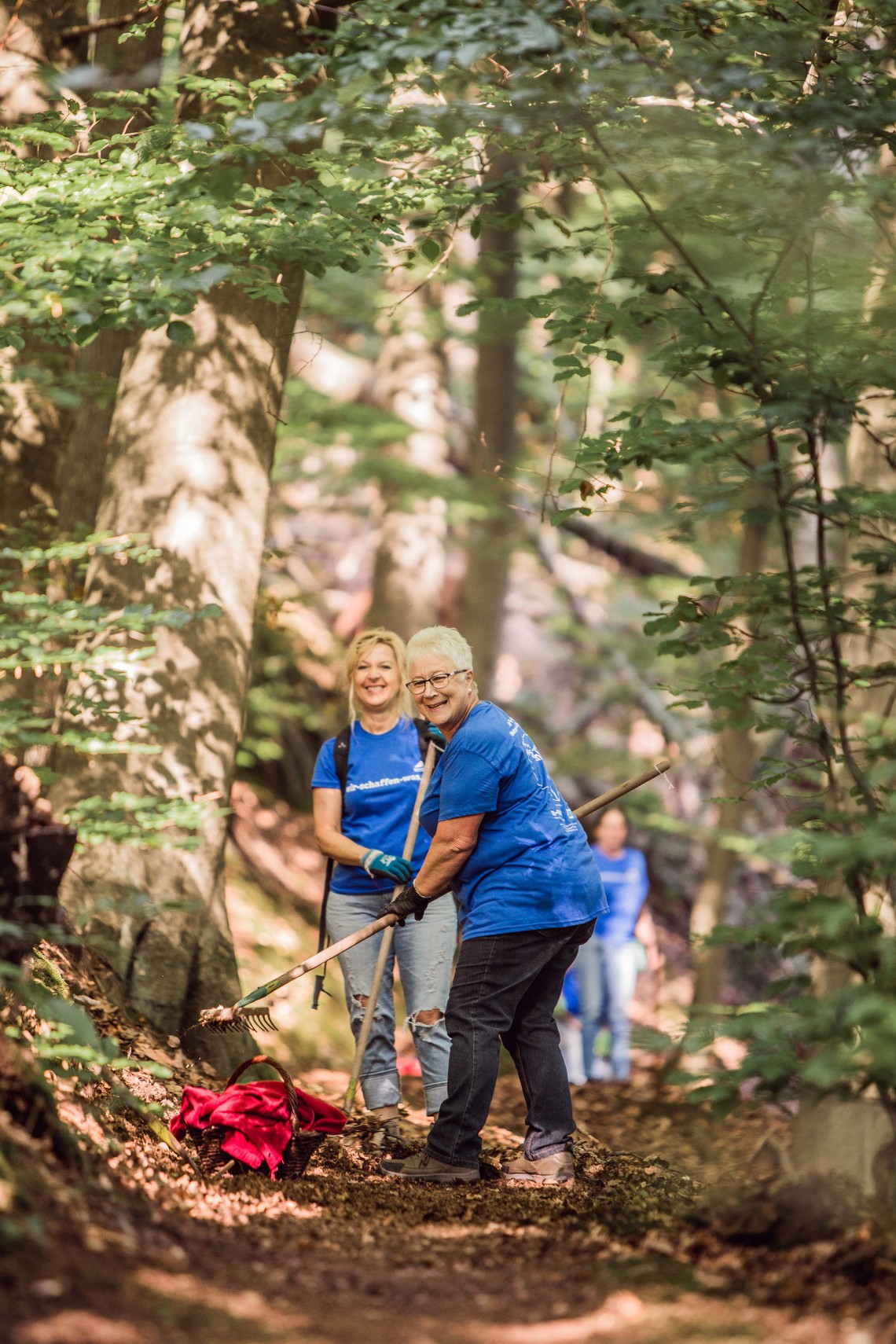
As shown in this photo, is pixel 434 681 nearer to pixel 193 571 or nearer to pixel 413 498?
pixel 193 571

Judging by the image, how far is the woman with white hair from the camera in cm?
428

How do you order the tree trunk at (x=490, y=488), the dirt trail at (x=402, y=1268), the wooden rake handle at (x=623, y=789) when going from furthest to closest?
the tree trunk at (x=490, y=488), the wooden rake handle at (x=623, y=789), the dirt trail at (x=402, y=1268)

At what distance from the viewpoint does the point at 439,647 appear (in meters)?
4.44

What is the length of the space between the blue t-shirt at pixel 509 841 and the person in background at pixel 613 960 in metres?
3.94

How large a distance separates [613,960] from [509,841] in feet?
14.2

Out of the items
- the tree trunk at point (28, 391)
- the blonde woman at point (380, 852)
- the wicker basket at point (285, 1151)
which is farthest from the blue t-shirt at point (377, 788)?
the tree trunk at point (28, 391)

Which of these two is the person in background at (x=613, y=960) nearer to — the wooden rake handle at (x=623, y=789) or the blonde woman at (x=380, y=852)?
the blonde woman at (x=380, y=852)

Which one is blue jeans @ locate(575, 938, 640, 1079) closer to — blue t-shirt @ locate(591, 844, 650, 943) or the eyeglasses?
blue t-shirt @ locate(591, 844, 650, 943)

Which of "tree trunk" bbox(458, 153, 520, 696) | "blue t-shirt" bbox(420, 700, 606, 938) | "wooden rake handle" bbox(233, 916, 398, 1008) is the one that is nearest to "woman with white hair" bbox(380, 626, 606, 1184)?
"blue t-shirt" bbox(420, 700, 606, 938)

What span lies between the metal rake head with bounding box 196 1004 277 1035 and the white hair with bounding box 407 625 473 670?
1.46m

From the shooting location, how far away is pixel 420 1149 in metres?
5.01

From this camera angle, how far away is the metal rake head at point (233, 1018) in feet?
14.7

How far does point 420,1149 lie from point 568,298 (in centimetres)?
360

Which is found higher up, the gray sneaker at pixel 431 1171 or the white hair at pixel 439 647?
the white hair at pixel 439 647
